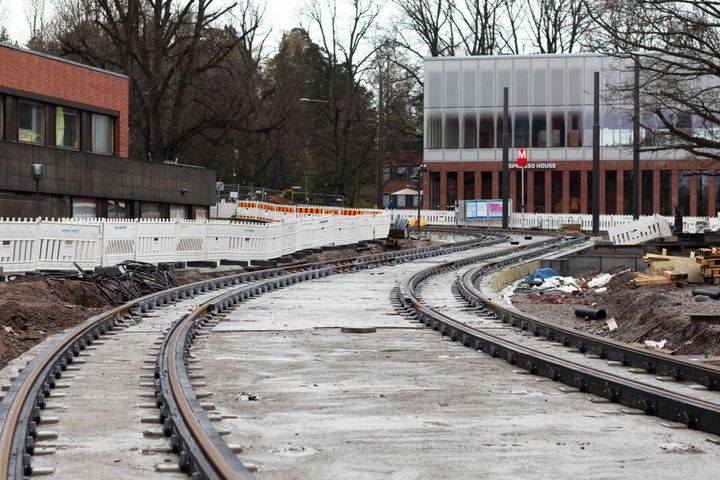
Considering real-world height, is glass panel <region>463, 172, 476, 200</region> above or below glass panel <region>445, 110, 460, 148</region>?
below

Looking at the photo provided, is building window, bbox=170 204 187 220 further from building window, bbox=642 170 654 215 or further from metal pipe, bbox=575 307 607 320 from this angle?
building window, bbox=642 170 654 215

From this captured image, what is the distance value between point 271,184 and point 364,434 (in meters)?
89.9

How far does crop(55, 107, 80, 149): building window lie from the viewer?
43.1 m

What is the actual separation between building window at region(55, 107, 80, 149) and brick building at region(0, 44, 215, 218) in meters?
0.04

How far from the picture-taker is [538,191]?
85750mm

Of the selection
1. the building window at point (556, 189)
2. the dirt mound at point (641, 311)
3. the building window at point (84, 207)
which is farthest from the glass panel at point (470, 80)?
the dirt mound at point (641, 311)

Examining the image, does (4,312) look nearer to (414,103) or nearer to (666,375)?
(666,375)

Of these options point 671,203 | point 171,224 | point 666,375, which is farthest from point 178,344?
point 671,203

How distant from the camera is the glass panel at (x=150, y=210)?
4916cm

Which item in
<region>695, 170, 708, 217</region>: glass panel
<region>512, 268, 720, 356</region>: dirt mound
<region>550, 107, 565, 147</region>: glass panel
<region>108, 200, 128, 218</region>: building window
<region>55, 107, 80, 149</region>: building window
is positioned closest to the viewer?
<region>512, 268, 720, 356</region>: dirt mound

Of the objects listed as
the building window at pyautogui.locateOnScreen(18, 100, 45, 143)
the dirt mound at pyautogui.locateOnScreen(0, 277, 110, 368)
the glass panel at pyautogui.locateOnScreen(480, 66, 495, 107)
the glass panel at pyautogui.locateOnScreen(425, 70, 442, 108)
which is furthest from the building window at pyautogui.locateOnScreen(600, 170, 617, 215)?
the dirt mound at pyautogui.locateOnScreen(0, 277, 110, 368)

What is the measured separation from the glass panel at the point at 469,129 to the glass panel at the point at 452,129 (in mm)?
511

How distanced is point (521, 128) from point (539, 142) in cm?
168

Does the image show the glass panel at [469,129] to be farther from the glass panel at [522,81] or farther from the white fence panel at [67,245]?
the white fence panel at [67,245]
